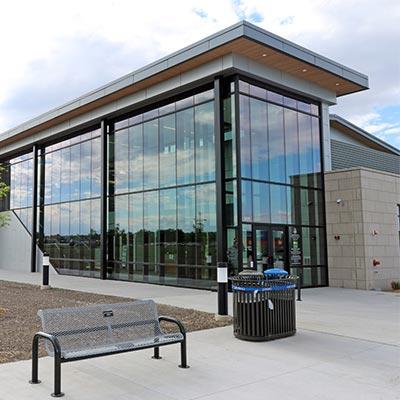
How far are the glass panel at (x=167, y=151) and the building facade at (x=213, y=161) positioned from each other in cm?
4

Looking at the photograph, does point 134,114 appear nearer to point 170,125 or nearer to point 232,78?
point 170,125

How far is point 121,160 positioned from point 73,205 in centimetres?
493

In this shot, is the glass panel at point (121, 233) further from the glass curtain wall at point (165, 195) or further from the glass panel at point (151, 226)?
the glass panel at point (151, 226)

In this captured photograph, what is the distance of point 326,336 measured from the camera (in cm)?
833

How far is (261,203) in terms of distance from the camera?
16.8 metres

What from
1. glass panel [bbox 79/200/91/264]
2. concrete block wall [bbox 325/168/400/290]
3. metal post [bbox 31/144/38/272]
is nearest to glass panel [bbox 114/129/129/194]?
glass panel [bbox 79/200/91/264]

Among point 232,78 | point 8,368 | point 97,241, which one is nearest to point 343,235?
point 232,78

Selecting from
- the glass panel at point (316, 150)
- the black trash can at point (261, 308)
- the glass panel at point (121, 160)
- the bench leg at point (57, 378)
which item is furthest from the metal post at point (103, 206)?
the bench leg at point (57, 378)

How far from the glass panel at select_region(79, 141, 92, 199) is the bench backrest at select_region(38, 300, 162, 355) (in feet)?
59.8

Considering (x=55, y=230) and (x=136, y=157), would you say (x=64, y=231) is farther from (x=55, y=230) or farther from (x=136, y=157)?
(x=136, y=157)

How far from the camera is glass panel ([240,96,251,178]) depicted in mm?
16500

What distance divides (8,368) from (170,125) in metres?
14.1

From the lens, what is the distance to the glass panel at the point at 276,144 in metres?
17.5

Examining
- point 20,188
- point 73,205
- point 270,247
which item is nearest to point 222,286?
point 270,247
